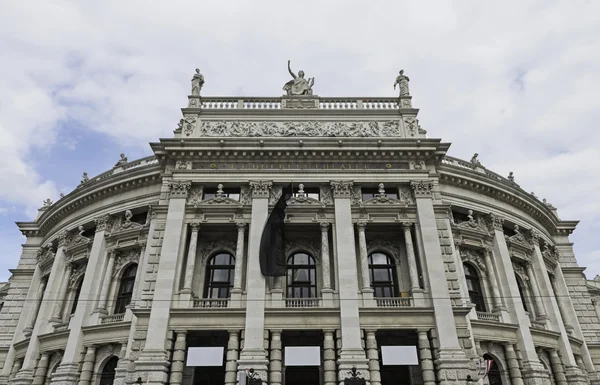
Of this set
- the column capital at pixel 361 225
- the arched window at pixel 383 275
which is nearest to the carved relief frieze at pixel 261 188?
the column capital at pixel 361 225

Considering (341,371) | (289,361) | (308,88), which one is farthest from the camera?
(308,88)

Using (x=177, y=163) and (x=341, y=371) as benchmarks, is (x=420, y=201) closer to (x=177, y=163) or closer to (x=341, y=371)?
(x=341, y=371)

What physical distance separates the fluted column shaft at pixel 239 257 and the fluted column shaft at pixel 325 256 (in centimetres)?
503

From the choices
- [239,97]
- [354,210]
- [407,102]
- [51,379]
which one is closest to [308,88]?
[239,97]

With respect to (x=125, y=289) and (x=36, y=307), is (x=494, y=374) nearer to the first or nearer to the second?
(x=125, y=289)

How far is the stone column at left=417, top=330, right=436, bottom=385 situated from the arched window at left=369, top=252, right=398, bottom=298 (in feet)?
11.8

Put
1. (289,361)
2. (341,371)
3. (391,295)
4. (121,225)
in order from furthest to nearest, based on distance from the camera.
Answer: (121,225) < (391,295) < (289,361) < (341,371)

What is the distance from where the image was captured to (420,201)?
1115 inches

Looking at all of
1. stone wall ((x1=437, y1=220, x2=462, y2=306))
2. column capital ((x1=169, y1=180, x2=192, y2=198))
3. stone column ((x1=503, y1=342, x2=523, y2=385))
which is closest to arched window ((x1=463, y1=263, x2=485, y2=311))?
stone column ((x1=503, y1=342, x2=523, y2=385))

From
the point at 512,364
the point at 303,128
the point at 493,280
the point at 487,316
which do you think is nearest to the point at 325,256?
the point at 303,128

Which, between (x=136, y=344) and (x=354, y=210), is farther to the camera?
(x=354, y=210)

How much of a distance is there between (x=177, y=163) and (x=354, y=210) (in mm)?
12475

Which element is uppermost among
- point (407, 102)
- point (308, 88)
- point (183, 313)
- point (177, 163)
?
point (308, 88)

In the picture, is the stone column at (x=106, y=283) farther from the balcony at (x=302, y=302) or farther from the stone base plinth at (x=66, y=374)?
the balcony at (x=302, y=302)
